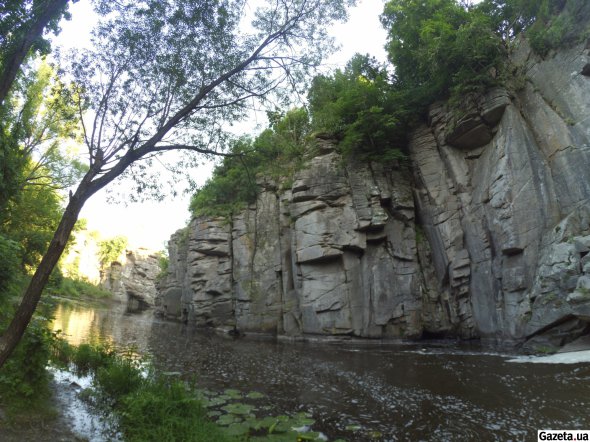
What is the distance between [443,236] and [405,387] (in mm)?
13433

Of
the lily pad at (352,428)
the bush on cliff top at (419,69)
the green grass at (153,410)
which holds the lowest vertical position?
the lily pad at (352,428)

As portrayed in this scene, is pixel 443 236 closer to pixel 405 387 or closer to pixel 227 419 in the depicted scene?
pixel 405 387

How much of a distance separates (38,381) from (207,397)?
135 inches

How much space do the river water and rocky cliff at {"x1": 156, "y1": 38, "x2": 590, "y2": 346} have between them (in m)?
3.45

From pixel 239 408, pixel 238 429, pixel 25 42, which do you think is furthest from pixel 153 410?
pixel 25 42

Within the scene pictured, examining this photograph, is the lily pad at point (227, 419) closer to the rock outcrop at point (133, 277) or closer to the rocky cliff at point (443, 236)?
the rocky cliff at point (443, 236)

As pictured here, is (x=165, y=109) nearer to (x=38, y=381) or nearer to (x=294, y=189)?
(x=38, y=381)

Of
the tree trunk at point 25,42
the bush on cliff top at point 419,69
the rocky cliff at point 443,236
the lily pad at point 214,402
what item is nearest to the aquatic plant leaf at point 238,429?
the lily pad at point 214,402

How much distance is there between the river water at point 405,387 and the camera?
23.7 ft

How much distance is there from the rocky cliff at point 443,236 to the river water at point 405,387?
3.45 m

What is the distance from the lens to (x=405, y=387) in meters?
10.3

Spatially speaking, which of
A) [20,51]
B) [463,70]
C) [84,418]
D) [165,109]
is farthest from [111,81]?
[463,70]

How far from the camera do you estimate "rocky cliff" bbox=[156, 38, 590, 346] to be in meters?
16.1

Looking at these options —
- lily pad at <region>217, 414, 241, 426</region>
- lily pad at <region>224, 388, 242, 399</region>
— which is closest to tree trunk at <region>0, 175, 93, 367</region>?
lily pad at <region>217, 414, 241, 426</region>
